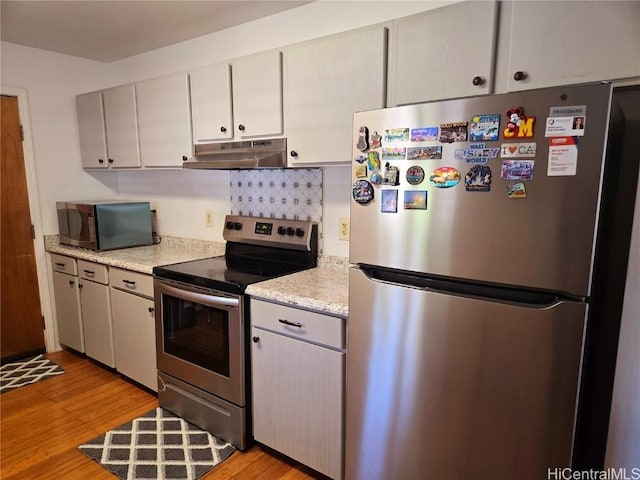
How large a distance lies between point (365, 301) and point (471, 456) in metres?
0.60

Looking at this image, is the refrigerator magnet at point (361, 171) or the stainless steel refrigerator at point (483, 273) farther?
the refrigerator magnet at point (361, 171)

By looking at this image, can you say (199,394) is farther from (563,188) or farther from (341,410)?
(563,188)

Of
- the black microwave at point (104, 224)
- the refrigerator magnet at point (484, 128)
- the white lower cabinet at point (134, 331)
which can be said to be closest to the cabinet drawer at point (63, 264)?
the black microwave at point (104, 224)

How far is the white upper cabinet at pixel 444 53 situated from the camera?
1490mm

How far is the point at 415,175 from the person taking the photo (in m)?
1.31

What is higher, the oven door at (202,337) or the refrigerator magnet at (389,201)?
the refrigerator magnet at (389,201)

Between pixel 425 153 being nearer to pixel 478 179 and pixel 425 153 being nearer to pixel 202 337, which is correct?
pixel 478 179

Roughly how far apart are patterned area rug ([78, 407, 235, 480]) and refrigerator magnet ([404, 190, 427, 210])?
5.29 feet

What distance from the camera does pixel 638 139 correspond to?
1196 millimetres

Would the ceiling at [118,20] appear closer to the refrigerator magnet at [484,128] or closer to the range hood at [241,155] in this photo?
the range hood at [241,155]

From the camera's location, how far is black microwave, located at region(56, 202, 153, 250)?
115 inches

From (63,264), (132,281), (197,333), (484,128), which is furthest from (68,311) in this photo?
(484,128)

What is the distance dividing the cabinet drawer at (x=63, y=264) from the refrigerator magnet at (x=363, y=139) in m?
2.55

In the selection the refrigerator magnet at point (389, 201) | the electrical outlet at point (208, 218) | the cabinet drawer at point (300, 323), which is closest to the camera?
the refrigerator magnet at point (389, 201)
